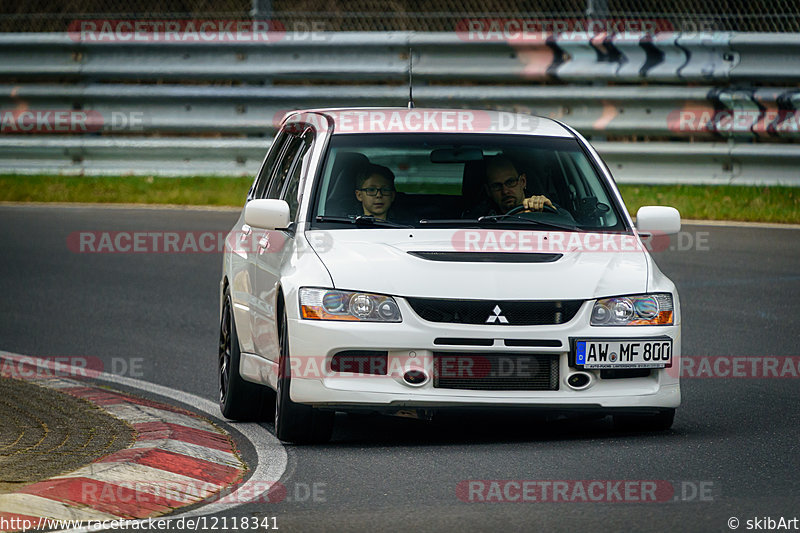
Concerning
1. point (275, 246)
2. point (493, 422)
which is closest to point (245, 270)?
point (275, 246)

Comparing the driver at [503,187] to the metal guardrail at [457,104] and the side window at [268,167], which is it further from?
the metal guardrail at [457,104]

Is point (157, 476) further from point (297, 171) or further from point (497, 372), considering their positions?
point (297, 171)

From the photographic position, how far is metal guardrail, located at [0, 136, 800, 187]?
1686cm

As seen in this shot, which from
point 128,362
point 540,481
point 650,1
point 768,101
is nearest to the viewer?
point 540,481

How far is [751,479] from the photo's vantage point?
6566mm

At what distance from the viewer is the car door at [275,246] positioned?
7.83 meters

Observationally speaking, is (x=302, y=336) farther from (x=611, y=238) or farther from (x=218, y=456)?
(x=611, y=238)

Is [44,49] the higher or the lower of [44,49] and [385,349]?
the higher

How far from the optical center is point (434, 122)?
337 inches

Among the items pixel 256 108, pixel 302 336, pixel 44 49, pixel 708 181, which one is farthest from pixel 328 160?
pixel 44 49

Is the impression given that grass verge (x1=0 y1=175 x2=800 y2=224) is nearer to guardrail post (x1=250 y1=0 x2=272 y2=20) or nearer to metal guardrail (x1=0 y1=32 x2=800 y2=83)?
metal guardrail (x1=0 y1=32 x2=800 y2=83)

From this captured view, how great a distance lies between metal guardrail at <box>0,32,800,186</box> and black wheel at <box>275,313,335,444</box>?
28.9 feet

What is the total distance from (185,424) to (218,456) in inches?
30.3

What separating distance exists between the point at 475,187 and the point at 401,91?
383 inches
